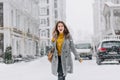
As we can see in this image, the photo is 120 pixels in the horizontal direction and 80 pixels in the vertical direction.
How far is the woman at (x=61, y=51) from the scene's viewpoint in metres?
9.95

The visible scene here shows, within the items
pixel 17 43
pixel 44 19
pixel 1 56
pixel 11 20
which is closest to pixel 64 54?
pixel 1 56

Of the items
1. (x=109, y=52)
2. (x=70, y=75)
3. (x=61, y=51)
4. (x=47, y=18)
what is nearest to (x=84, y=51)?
(x=109, y=52)

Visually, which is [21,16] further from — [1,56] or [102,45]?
[102,45]

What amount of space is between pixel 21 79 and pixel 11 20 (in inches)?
1051

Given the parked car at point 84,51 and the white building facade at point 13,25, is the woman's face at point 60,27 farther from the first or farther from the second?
the parked car at point 84,51

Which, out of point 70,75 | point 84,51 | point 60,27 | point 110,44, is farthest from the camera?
point 84,51

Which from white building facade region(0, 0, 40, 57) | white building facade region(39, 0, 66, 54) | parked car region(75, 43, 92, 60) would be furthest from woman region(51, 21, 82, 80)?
white building facade region(39, 0, 66, 54)

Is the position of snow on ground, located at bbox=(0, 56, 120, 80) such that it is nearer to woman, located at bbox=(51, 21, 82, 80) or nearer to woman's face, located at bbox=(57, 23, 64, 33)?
woman, located at bbox=(51, 21, 82, 80)

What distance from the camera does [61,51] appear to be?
32.8 ft

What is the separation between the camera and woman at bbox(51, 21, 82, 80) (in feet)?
32.6

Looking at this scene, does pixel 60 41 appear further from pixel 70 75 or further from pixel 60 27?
pixel 70 75

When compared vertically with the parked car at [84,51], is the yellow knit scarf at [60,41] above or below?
above

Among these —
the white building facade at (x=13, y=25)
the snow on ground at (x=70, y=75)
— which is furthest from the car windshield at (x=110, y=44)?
the white building facade at (x=13, y=25)

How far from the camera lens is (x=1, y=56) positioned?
3759 cm
